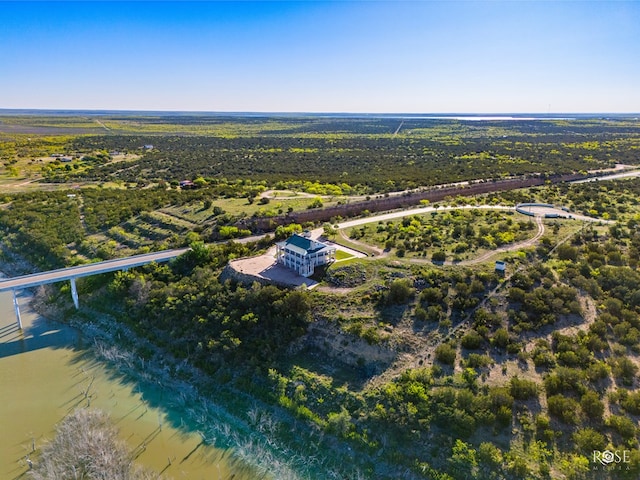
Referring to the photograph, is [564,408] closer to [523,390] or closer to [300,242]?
[523,390]

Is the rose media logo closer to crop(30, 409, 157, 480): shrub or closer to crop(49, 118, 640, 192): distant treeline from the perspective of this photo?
crop(30, 409, 157, 480): shrub

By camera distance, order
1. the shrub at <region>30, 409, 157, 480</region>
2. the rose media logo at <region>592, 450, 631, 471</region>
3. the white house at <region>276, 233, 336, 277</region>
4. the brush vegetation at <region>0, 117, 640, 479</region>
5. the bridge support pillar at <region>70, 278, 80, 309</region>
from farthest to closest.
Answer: the bridge support pillar at <region>70, 278, 80, 309</region> < the white house at <region>276, 233, 336, 277</region> < the brush vegetation at <region>0, 117, 640, 479</region> < the shrub at <region>30, 409, 157, 480</region> < the rose media logo at <region>592, 450, 631, 471</region>

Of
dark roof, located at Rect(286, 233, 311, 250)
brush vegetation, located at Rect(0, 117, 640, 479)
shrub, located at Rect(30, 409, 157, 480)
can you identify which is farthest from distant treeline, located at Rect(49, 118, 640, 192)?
shrub, located at Rect(30, 409, 157, 480)

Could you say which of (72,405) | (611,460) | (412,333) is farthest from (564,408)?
(72,405)

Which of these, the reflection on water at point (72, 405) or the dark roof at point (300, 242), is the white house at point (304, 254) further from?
the reflection on water at point (72, 405)

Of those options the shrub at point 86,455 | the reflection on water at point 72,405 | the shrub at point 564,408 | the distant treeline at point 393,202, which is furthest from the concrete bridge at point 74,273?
the shrub at point 564,408
